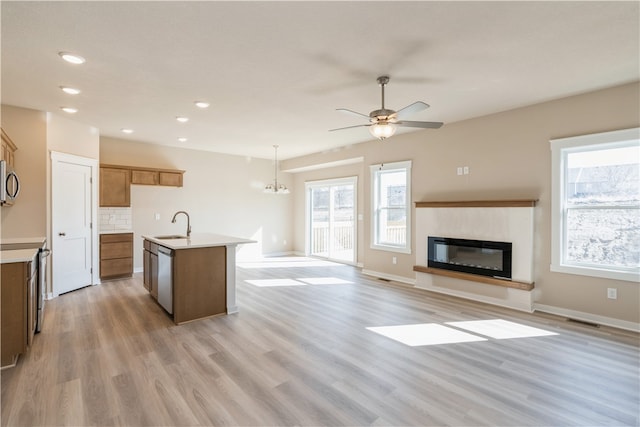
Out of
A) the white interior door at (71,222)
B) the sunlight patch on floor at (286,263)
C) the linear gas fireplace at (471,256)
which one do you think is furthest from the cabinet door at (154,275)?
→ the linear gas fireplace at (471,256)

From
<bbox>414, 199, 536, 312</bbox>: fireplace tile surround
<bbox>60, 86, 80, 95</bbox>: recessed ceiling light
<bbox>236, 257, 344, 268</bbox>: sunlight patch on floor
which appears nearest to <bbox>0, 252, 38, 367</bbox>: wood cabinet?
<bbox>60, 86, 80, 95</bbox>: recessed ceiling light

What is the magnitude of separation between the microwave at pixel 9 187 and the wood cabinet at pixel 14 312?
137cm

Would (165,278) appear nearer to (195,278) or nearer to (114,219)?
(195,278)

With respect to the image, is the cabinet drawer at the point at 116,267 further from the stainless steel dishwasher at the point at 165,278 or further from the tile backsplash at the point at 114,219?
the stainless steel dishwasher at the point at 165,278

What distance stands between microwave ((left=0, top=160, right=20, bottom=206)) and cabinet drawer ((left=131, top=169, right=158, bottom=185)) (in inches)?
80.3

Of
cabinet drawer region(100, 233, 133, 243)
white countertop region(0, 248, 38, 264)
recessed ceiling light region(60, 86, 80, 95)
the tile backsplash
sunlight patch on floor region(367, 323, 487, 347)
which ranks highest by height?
recessed ceiling light region(60, 86, 80, 95)

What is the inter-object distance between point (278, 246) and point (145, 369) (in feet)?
20.5

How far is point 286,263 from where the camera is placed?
294 inches

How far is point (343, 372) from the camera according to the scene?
8.24ft

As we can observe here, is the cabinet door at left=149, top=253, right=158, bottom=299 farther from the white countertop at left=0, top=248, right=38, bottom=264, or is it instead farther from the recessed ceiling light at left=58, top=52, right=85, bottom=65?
the recessed ceiling light at left=58, top=52, right=85, bottom=65

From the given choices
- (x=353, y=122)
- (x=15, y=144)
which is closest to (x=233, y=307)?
(x=353, y=122)

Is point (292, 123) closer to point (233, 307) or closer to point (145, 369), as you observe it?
point (233, 307)

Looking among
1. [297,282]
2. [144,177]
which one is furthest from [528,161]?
[144,177]

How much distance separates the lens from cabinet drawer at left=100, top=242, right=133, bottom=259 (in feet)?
18.2
